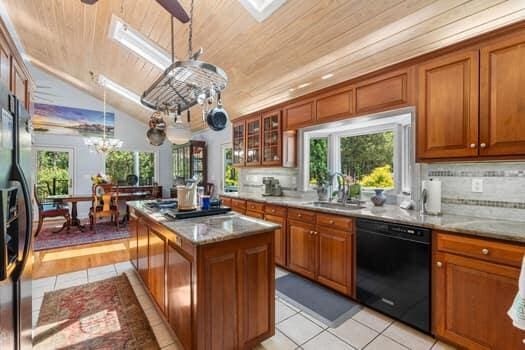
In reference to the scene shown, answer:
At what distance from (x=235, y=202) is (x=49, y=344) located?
258cm

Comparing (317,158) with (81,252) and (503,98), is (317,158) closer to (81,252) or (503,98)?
(503,98)

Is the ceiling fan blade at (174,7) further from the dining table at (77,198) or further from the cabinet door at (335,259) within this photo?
the dining table at (77,198)

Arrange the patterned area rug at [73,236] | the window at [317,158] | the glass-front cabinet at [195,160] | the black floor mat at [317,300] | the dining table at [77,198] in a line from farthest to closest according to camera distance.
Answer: the glass-front cabinet at [195,160] → the dining table at [77,198] → the patterned area rug at [73,236] → the window at [317,158] → the black floor mat at [317,300]

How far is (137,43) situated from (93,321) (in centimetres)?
357

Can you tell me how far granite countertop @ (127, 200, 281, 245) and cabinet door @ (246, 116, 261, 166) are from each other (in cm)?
203

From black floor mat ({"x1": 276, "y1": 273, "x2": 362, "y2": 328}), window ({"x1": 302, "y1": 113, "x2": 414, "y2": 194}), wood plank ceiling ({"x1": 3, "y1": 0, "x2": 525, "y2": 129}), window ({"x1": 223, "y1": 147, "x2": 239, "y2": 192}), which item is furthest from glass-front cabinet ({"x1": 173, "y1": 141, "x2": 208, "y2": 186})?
black floor mat ({"x1": 276, "y1": 273, "x2": 362, "y2": 328})

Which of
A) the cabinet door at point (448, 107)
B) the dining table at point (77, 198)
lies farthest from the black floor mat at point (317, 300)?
the dining table at point (77, 198)

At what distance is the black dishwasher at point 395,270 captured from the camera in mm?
1819

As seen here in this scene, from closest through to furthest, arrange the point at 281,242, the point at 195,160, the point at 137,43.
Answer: the point at 281,242, the point at 137,43, the point at 195,160

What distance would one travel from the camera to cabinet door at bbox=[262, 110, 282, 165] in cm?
356

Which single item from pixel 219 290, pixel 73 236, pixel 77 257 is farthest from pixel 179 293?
pixel 73 236

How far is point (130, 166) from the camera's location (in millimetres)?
7332

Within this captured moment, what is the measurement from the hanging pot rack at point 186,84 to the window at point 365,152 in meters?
1.65

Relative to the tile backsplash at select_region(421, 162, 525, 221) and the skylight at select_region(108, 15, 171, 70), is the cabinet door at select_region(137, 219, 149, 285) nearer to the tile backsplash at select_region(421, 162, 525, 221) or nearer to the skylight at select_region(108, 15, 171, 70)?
the skylight at select_region(108, 15, 171, 70)
